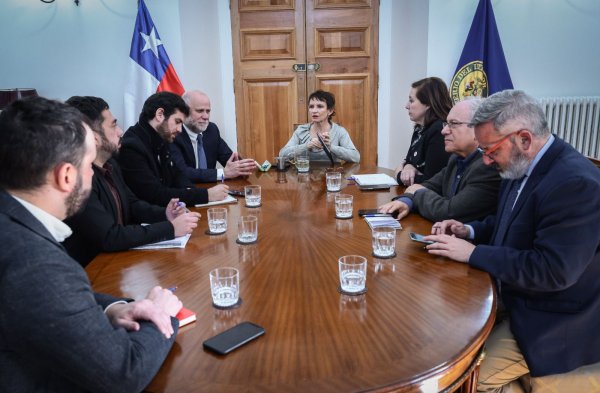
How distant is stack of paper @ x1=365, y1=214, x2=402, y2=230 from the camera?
6.44 feet

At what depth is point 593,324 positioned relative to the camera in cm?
147

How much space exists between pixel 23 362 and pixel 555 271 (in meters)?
1.32

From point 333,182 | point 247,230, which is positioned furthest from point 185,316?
point 333,182

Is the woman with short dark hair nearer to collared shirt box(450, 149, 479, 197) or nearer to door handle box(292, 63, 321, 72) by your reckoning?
door handle box(292, 63, 321, 72)

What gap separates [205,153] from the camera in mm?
3602

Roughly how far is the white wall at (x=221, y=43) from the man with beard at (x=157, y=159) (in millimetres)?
2243

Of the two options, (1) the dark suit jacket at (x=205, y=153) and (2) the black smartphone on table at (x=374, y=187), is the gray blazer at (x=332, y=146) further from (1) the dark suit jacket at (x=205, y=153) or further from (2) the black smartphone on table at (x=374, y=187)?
(2) the black smartphone on table at (x=374, y=187)

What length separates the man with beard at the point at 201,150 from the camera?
3002 mm

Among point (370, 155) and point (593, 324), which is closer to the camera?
point (593, 324)

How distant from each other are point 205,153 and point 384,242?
2.25m

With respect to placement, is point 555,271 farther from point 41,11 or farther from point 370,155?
point 41,11

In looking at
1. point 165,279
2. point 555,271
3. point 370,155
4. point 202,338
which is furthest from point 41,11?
point 555,271

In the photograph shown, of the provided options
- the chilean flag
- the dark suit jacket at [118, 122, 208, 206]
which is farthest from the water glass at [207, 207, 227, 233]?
the chilean flag

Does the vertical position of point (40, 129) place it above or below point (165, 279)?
above
